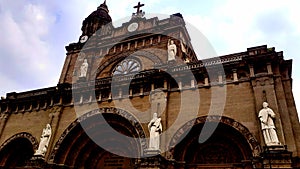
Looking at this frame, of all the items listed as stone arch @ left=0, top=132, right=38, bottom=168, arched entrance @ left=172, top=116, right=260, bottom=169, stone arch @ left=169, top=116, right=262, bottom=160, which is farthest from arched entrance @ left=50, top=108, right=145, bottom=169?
arched entrance @ left=172, top=116, right=260, bottom=169

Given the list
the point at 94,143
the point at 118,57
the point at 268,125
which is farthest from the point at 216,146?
the point at 118,57

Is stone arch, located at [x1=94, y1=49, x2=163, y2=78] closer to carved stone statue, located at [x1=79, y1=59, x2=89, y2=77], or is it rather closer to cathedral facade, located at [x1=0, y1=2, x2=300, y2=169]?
cathedral facade, located at [x1=0, y1=2, x2=300, y2=169]

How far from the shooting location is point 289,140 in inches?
435

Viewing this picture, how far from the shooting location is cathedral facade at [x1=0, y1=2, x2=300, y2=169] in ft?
39.2

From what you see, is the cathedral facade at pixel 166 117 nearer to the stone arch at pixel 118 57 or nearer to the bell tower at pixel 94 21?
the stone arch at pixel 118 57

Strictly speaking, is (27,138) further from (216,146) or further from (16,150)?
(216,146)

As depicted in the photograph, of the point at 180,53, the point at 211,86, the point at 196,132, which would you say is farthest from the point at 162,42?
the point at 196,132

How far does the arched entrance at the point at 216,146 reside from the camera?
1228 centimetres

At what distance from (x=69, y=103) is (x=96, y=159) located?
4083mm

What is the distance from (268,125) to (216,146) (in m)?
3.01

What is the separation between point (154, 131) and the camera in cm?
1300

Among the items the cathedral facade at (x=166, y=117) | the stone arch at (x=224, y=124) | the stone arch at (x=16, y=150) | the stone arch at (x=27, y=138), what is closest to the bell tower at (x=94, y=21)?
the cathedral facade at (x=166, y=117)

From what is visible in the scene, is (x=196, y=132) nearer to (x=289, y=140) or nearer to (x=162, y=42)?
(x=289, y=140)

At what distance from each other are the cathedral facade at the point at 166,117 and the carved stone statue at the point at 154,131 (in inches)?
2.0
